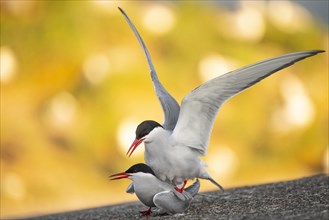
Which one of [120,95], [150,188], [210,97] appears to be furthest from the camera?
[120,95]

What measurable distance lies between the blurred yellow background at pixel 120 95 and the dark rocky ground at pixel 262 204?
12.1 ft

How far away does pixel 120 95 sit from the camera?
9.12 meters

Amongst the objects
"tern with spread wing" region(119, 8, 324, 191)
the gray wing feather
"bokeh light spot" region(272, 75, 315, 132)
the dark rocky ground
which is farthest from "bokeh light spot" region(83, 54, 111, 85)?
the gray wing feather

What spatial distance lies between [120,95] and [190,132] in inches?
218

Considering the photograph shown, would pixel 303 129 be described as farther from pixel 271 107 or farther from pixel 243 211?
pixel 243 211

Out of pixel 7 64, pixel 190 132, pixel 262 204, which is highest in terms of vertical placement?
pixel 7 64

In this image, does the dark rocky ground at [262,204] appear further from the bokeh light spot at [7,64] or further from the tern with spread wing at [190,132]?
the bokeh light spot at [7,64]

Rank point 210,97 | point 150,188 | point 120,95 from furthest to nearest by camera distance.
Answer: point 120,95
point 150,188
point 210,97

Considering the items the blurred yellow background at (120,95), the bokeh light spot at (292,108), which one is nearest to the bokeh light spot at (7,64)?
the blurred yellow background at (120,95)

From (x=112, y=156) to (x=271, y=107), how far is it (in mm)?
2378

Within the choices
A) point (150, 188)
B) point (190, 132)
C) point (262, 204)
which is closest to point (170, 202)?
point (150, 188)

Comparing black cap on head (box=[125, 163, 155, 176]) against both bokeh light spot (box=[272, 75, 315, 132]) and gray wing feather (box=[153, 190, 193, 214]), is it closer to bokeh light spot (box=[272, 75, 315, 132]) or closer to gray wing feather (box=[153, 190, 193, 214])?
gray wing feather (box=[153, 190, 193, 214])

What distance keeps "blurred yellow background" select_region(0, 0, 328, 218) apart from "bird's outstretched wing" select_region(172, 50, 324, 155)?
14.9 ft

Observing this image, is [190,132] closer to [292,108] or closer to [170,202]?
[170,202]
